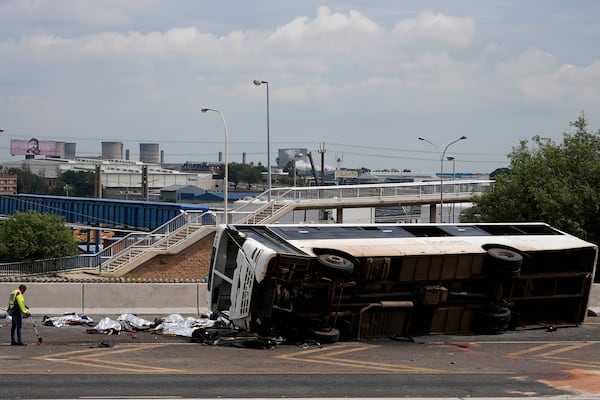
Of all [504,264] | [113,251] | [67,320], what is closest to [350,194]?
[113,251]

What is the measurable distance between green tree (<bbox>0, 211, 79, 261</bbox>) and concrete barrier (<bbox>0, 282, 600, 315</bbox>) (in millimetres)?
31824

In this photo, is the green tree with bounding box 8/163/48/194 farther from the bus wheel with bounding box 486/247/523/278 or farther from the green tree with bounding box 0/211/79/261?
the bus wheel with bounding box 486/247/523/278

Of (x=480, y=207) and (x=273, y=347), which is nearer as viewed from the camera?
(x=273, y=347)

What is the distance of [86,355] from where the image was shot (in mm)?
17547

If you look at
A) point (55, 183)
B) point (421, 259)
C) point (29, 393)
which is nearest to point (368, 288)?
point (421, 259)

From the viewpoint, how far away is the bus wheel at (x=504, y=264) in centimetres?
2017

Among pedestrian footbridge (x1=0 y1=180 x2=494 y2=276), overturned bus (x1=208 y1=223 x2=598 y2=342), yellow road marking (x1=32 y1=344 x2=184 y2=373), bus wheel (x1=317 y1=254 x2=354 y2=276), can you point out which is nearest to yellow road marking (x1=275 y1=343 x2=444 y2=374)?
overturned bus (x1=208 y1=223 x2=598 y2=342)

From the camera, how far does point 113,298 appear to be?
24359 mm

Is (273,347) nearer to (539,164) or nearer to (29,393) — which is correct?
(29,393)

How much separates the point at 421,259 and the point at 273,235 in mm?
3507

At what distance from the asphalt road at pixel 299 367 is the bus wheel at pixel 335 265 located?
5.73 ft

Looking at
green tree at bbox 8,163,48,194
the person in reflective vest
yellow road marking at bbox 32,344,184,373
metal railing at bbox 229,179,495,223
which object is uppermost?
metal railing at bbox 229,179,495,223

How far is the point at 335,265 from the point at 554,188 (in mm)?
21329

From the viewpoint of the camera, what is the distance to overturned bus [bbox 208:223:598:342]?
18.6 meters
